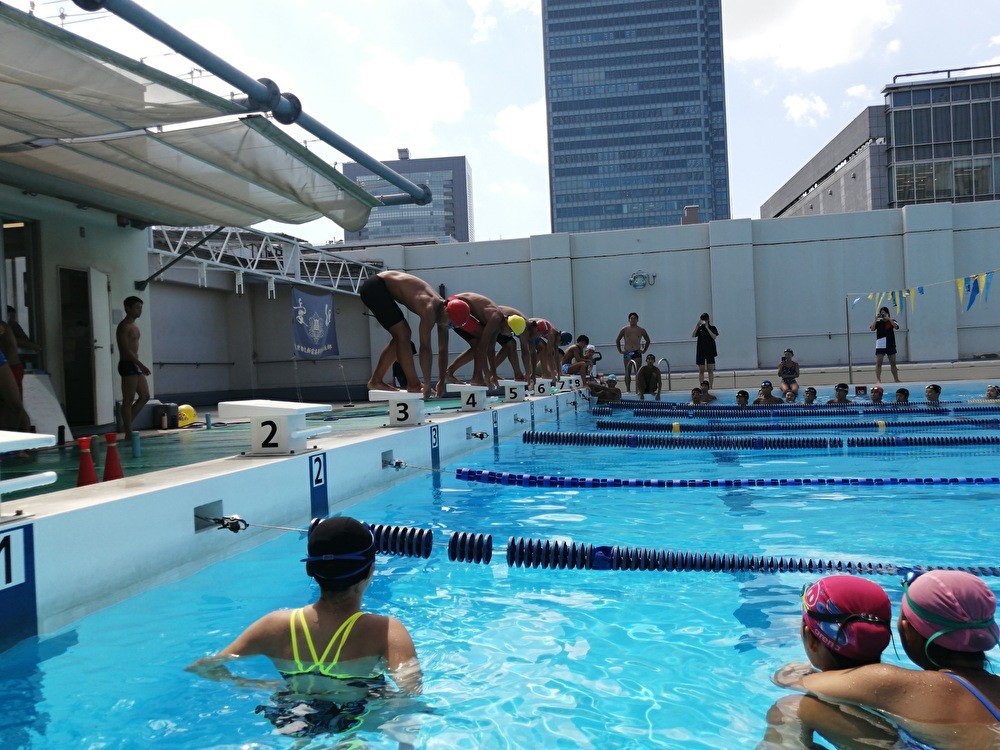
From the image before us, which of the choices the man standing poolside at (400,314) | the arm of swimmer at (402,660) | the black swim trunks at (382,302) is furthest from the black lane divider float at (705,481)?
the arm of swimmer at (402,660)

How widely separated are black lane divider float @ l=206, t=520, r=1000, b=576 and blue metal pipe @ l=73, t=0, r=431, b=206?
2.93m

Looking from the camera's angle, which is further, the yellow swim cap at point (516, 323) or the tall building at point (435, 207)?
the tall building at point (435, 207)

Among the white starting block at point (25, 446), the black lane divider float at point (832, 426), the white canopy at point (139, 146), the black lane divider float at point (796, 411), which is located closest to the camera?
the white starting block at point (25, 446)

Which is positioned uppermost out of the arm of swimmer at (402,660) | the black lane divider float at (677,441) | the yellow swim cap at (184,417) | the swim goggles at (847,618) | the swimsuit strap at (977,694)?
the yellow swim cap at (184,417)

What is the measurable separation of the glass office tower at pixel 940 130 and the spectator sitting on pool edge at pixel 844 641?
37.2 meters

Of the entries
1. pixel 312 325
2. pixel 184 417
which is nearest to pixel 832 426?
pixel 184 417

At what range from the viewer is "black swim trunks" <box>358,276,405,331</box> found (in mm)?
8312

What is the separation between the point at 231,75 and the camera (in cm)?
528

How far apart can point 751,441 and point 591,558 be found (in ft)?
18.2

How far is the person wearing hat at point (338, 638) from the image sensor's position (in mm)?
2287

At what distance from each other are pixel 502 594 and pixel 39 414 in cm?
583

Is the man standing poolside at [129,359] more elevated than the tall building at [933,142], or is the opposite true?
the tall building at [933,142]

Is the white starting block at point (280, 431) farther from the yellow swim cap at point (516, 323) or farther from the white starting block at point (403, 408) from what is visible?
the yellow swim cap at point (516, 323)

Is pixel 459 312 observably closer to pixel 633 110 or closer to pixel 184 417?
pixel 184 417
